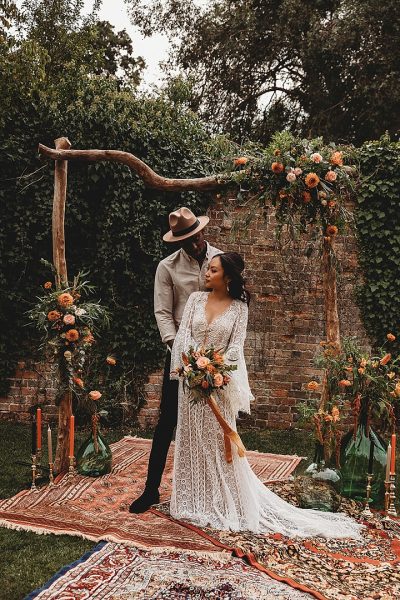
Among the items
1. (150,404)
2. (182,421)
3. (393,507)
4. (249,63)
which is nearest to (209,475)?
(182,421)

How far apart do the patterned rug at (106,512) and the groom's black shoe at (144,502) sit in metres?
0.05

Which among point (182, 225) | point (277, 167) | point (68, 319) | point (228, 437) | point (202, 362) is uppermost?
point (277, 167)

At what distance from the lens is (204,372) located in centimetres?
365

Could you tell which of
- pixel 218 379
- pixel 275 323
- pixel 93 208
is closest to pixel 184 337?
pixel 218 379

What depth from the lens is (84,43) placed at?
10.5m

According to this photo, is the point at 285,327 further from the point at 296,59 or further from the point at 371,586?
the point at 296,59

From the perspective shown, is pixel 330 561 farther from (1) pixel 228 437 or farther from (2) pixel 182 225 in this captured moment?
(2) pixel 182 225

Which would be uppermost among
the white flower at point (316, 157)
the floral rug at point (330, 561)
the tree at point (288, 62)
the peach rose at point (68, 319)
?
the tree at point (288, 62)

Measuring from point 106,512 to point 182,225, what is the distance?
2158mm

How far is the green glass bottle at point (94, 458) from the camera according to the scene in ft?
16.2

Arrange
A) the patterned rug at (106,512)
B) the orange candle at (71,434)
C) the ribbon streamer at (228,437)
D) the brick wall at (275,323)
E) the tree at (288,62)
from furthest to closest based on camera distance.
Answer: the tree at (288,62) → the brick wall at (275,323) → the orange candle at (71,434) → the ribbon streamer at (228,437) → the patterned rug at (106,512)

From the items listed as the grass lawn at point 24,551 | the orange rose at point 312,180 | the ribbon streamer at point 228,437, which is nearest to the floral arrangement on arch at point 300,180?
the orange rose at point 312,180

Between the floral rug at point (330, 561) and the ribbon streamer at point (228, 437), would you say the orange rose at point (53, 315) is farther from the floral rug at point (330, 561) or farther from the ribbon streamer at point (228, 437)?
the floral rug at point (330, 561)

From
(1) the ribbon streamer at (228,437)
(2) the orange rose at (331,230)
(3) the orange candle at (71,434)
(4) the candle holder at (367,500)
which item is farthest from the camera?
(3) the orange candle at (71,434)
